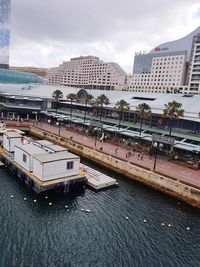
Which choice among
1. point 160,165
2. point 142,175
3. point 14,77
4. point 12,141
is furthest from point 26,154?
point 14,77

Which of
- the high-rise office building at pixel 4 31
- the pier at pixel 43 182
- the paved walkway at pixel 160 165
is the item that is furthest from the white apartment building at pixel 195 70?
the pier at pixel 43 182

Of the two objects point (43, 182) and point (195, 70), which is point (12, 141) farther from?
point (195, 70)

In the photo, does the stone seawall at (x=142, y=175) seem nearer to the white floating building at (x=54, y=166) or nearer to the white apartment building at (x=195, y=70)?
the white floating building at (x=54, y=166)

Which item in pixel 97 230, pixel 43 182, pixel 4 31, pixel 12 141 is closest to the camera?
pixel 97 230

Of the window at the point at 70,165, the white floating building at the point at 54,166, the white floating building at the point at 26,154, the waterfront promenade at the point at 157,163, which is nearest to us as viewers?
the white floating building at the point at 54,166

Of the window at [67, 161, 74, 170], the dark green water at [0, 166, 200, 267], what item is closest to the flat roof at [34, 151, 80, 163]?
the window at [67, 161, 74, 170]

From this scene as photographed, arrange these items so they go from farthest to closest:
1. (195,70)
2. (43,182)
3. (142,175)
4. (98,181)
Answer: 1. (195,70)
2. (142,175)
3. (98,181)
4. (43,182)

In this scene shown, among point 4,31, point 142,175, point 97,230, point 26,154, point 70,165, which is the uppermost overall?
point 4,31
